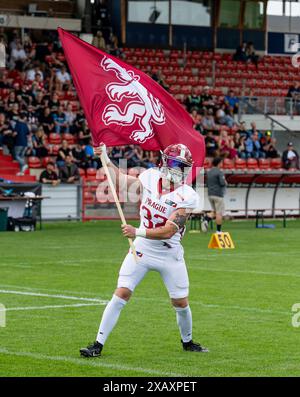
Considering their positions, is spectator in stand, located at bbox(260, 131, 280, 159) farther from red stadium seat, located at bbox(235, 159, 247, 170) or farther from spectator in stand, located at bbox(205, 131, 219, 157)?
spectator in stand, located at bbox(205, 131, 219, 157)

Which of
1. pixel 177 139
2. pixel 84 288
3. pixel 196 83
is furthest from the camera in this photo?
pixel 196 83

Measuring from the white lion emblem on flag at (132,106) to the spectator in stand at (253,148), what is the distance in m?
20.5

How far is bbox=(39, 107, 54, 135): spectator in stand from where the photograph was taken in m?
35.4

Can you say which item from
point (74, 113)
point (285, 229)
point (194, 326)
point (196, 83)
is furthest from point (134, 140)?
point (196, 83)

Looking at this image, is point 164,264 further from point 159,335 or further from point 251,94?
point 251,94

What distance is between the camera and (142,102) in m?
18.9

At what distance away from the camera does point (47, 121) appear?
117 feet

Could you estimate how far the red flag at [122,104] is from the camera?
48.1 ft

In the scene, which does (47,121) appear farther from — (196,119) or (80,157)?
(196,119)

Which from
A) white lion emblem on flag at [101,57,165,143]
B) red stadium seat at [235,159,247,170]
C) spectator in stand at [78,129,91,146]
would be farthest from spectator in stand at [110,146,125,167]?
white lion emblem on flag at [101,57,165,143]

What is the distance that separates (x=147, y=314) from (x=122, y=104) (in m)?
4.53

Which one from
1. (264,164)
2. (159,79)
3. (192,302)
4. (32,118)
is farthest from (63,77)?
(192,302)

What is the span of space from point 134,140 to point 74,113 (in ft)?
63.0

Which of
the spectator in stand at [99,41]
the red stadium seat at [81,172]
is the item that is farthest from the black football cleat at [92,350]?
the spectator in stand at [99,41]
